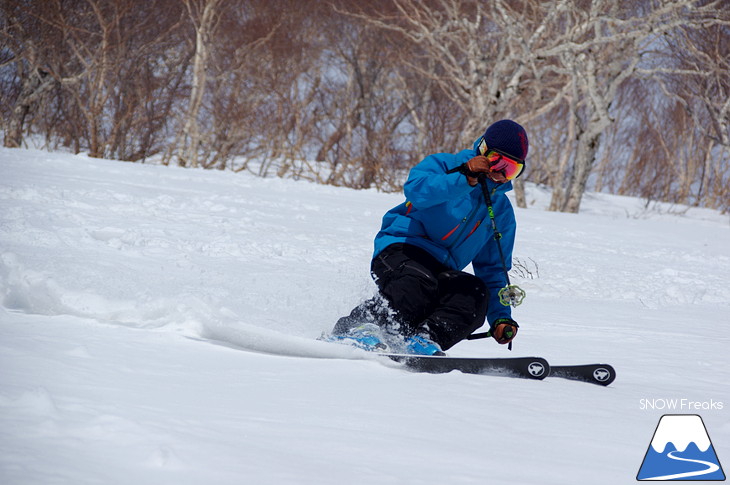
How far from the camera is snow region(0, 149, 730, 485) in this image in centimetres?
153

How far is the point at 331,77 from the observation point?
19.9 metres

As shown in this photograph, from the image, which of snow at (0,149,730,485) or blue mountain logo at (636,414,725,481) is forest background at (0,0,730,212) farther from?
blue mountain logo at (636,414,725,481)

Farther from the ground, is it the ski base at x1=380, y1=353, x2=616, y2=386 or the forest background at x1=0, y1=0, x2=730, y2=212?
the forest background at x1=0, y1=0, x2=730, y2=212

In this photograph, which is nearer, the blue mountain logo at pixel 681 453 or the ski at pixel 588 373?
the blue mountain logo at pixel 681 453

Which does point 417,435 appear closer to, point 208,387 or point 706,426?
point 208,387

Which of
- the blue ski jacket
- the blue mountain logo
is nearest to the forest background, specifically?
the blue ski jacket

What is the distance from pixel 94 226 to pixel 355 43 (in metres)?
14.7

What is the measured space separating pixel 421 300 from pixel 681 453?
128 cm

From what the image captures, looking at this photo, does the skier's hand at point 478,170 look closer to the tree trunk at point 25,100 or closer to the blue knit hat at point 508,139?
the blue knit hat at point 508,139

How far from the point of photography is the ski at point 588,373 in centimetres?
287

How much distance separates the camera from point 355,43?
19391mm

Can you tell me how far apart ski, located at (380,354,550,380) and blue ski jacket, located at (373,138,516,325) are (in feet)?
1.54

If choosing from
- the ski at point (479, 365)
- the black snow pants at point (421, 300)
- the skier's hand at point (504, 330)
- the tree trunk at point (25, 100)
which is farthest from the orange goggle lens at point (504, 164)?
the tree trunk at point (25, 100)

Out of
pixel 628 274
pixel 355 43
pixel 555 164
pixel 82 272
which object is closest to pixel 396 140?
pixel 355 43
